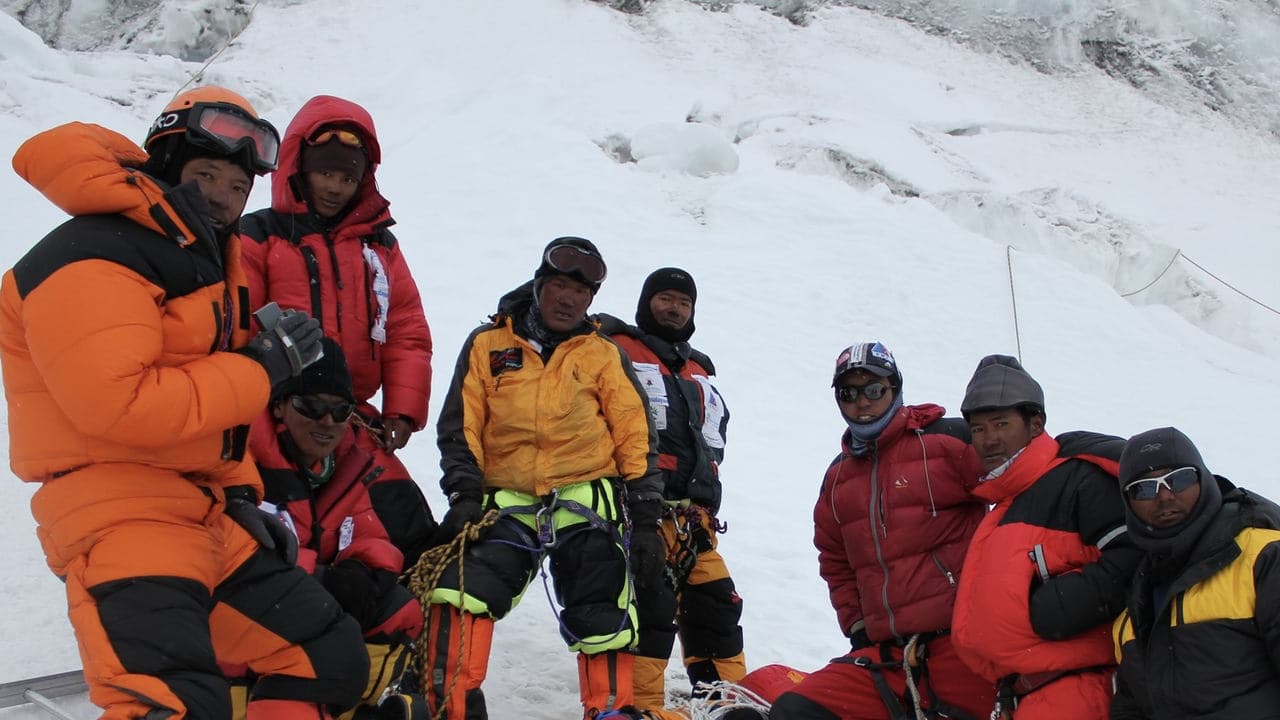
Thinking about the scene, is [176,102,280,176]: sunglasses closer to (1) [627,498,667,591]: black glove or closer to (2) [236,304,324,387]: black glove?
(2) [236,304,324,387]: black glove

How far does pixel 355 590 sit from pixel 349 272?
3.52 feet

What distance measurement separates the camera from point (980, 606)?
264 cm

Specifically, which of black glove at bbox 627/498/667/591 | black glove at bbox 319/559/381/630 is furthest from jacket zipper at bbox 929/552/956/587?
black glove at bbox 319/559/381/630

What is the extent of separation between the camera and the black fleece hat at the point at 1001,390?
2814 mm

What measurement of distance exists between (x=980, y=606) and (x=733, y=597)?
1.30m

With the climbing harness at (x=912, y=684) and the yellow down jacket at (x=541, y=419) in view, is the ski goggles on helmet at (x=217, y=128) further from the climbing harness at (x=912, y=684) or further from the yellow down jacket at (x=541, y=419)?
the climbing harness at (x=912, y=684)

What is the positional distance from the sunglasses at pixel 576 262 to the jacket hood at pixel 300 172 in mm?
588

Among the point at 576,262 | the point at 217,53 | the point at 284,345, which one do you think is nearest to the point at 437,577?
the point at 284,345

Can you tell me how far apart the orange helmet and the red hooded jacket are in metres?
0.69

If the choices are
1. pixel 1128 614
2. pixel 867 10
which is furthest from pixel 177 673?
pixel 867 10

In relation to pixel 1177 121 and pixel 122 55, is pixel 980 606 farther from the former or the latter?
pixel 1177 121

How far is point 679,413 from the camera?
12.6 feet

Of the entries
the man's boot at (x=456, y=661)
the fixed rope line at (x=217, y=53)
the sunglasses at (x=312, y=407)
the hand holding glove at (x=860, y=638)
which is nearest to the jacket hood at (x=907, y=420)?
the hand holding glove at (x=860, y=638)

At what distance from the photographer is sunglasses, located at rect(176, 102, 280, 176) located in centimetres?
230
